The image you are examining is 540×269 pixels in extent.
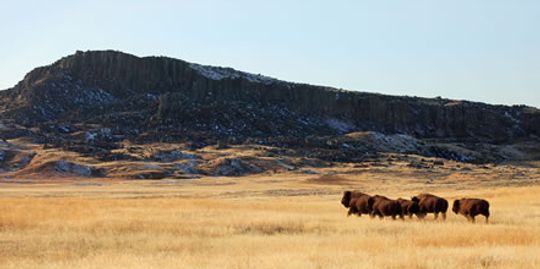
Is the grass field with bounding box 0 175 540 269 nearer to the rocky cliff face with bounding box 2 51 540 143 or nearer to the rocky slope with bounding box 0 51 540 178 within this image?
the rocky slope with bounding box 0 51 540 178

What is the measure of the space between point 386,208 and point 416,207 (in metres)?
1.25

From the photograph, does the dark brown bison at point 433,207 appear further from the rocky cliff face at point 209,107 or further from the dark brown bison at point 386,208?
the rocky cliff face at point 209,107

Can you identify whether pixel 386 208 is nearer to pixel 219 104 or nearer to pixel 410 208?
pixel 410 208

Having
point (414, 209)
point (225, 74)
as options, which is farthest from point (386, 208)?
point (225, 74)

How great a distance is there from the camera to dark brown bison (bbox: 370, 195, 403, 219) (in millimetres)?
28688

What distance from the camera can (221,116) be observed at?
151 meters

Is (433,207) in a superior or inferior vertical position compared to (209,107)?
inferior

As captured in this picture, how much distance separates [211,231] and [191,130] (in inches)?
4610

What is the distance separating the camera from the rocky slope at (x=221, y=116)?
12875cm

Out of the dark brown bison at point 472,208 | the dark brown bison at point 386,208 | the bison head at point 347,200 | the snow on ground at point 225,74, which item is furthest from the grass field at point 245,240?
the snow on ground at point 225,74

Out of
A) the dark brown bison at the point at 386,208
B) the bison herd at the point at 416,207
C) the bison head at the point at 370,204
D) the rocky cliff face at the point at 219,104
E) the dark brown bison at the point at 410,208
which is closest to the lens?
the bison herd at the point at 416,207

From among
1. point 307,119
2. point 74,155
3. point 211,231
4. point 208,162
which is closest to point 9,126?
point 74,155

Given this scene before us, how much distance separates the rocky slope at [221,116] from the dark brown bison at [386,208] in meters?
70.8

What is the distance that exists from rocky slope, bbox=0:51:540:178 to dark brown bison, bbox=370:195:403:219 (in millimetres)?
70777
